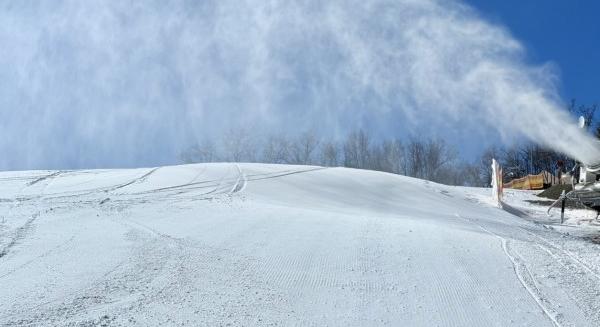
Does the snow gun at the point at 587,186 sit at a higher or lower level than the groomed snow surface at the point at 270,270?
higher

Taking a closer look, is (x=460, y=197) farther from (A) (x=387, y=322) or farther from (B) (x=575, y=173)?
(A) (x=387, y=322)

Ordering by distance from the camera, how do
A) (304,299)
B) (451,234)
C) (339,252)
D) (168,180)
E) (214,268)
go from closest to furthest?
(304,299) < (214,268) < (339,252) < (451,234) < (168,180)

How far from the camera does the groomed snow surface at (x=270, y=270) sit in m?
4.95

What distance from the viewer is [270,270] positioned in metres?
6.42

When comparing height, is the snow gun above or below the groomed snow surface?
above

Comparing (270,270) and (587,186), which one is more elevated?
(587,186)

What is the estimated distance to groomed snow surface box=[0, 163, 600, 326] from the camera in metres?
4.95

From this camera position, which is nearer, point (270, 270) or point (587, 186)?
point (270, 270)

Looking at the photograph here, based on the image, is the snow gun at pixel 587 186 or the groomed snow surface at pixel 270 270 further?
the snow gun at pixel 587 186

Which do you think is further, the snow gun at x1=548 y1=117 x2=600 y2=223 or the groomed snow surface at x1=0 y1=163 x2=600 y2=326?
the snow gun at x1=548 y1=117 x2=600 y2=223

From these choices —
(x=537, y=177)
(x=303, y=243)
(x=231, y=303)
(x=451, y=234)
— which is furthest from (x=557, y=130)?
(x=537, y=177)

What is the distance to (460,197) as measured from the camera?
20.4 meters

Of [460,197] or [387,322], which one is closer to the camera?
[387,322]

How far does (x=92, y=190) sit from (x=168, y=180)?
281 cm
